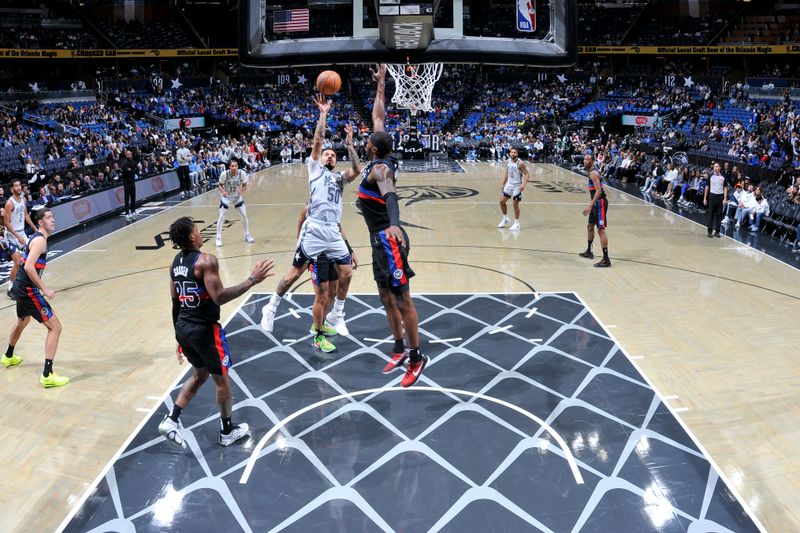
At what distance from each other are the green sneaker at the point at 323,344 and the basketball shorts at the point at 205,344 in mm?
2025

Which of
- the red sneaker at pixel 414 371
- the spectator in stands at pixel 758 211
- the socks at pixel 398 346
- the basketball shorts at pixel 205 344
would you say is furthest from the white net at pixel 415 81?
the basketball shorts at pixel 205 344

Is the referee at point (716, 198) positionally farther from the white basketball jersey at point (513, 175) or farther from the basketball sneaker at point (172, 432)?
the basketball sneaker at point (172, 432)

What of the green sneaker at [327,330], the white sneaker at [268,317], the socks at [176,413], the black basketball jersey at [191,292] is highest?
the black basketball jersey at [191,292]

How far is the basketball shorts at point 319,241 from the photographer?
665 centimetres

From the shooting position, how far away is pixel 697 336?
7.22m

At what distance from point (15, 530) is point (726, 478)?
445 centimetres

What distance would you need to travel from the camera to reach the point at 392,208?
4.98 metres

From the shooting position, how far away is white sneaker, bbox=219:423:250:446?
16.3ft

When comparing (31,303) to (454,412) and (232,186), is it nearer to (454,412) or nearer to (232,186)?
(454,412)

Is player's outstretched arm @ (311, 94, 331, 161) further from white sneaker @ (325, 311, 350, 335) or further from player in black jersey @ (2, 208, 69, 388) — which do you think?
player in black jersey @ (2, 208, 69, 388)

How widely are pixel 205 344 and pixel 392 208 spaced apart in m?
1.63

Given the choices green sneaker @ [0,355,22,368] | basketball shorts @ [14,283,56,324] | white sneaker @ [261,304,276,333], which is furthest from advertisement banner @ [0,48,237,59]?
basketball shorts @ [14,283,56,324]

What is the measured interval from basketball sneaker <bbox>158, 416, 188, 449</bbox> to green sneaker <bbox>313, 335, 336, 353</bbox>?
2024 mm

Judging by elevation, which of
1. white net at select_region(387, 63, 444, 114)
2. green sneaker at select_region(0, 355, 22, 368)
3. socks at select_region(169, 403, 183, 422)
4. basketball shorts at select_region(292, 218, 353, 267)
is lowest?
socks at select_region(169, 403, 183, 422)
